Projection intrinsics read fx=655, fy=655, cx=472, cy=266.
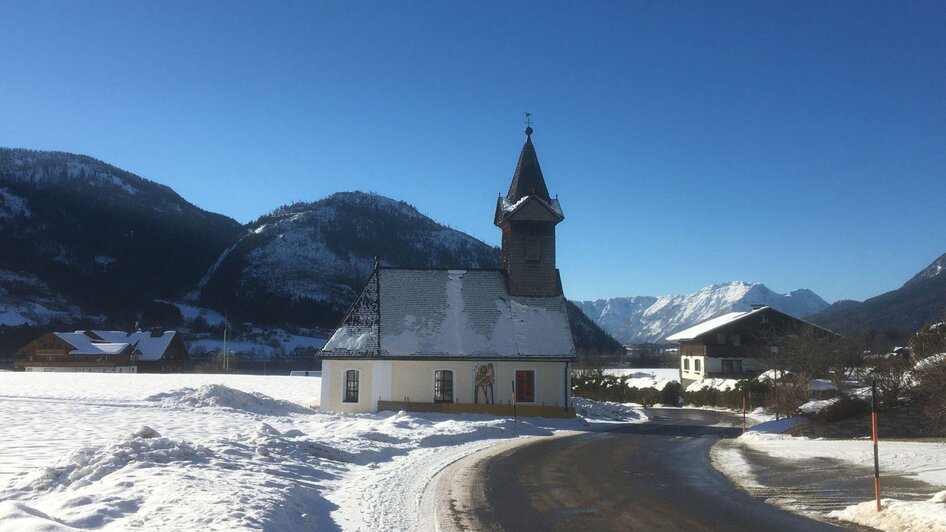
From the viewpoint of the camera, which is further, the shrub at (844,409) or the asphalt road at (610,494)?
the shrub at (844,409)

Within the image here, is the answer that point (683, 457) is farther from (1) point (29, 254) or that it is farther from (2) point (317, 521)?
(1) point (29, 254)

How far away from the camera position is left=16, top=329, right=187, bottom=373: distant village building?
77.8 meters

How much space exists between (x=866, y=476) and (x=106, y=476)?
43.6 feet

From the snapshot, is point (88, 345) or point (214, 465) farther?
point (88, 345)

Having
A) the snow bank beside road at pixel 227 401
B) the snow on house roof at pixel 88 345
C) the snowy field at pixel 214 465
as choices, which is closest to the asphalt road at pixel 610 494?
the snowy field at pixel 214 465

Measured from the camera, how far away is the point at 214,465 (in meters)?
11.0

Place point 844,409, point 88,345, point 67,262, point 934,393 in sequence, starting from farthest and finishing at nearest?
1. point 67,262
2. point 88,345
3. point 844,409
4. point 934,393

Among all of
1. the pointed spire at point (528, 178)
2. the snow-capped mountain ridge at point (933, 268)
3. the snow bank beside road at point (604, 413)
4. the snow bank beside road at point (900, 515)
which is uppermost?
the snow-capped mountain ridge at point (933, 268)

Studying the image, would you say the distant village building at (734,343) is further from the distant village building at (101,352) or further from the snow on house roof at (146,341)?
the snow on house roof at (146,341)

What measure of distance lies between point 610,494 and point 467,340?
17831mm

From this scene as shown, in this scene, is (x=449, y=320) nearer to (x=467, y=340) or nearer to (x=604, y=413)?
(x=467, y=340)

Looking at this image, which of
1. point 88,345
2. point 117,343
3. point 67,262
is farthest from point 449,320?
point 67,262

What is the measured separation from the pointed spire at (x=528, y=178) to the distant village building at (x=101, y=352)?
63.1 m

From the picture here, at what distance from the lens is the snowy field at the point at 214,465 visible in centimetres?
764
